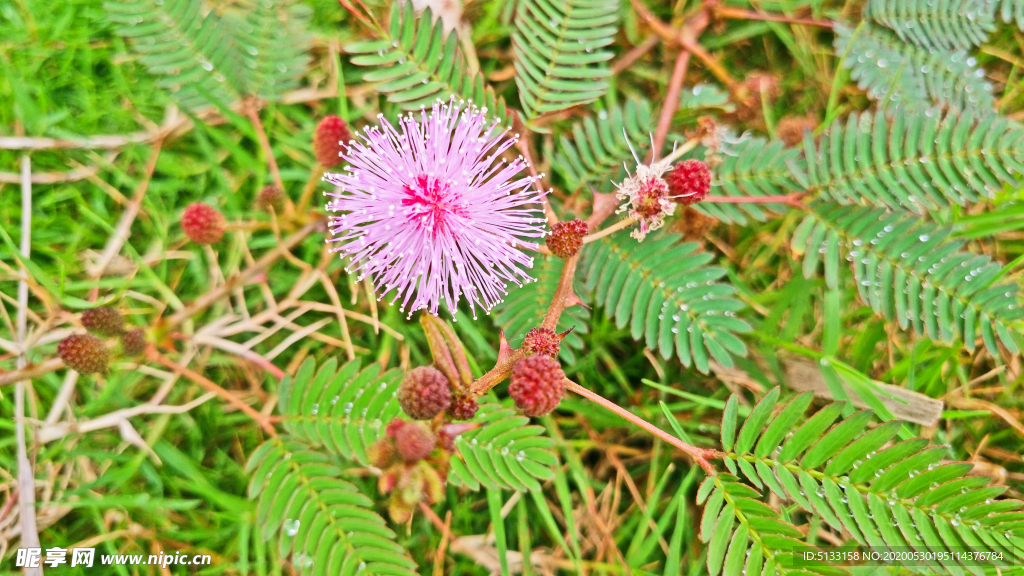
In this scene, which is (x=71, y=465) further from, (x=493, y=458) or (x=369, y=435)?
(x=493, y=458)

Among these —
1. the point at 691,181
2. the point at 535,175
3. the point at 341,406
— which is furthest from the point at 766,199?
the point at 341,406

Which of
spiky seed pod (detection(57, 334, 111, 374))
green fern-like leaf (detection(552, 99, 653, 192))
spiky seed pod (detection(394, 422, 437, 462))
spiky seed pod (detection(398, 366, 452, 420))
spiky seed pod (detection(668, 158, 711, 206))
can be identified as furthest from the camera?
green fern-like leaf (detection(552, 99, 653, 192))

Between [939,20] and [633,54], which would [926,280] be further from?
[633,54]

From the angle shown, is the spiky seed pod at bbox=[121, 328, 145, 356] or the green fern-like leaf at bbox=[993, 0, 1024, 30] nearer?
the spiky seed pod at bbox=[121, 328, 145, 356]

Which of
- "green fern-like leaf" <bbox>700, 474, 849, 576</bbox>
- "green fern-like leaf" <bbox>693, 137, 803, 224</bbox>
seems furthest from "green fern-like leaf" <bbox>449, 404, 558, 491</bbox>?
"green fern-like leaf" <bbox>693, 137, 803, 224</bbox>

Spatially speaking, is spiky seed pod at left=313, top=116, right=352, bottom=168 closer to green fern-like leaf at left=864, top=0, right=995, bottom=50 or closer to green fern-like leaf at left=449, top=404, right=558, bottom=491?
green fern-like leaf at left=449, top=404, right=558, bottom=491

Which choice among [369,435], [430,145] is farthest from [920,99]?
[369,435]
